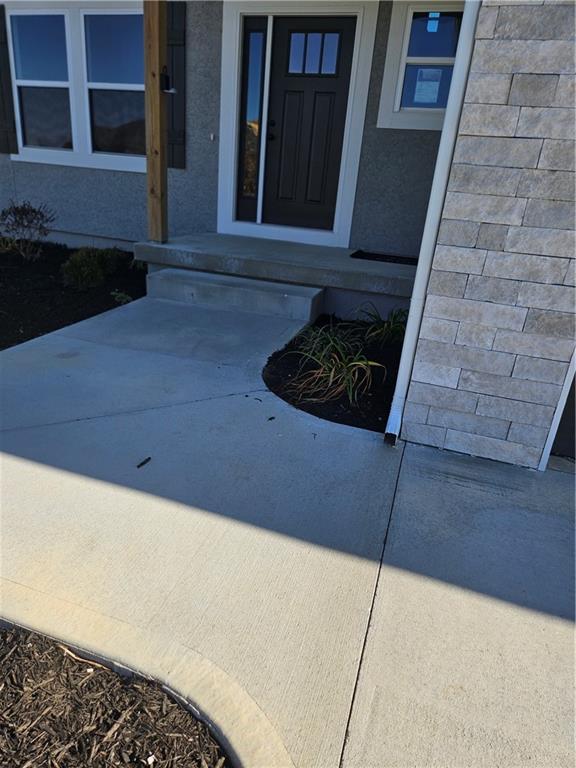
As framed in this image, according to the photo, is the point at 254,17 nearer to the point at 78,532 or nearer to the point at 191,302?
the point at 191,302

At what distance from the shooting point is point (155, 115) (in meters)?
4.75

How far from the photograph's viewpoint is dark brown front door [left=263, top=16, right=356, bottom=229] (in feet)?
17.8

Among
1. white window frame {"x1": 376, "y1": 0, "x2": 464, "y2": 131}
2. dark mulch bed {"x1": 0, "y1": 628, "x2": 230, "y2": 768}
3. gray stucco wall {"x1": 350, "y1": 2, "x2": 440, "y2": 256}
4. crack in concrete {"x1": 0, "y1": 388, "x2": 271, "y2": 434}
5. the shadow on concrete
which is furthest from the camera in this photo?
gray stucco wall {"x1": 350, "y1": 2, "x2": 440, "y2": 256}

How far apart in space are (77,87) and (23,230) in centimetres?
195

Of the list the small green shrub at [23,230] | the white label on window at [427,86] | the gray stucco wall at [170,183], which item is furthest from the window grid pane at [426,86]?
the small green shrub at [23,230]

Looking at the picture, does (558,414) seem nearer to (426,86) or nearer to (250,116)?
(426,86)

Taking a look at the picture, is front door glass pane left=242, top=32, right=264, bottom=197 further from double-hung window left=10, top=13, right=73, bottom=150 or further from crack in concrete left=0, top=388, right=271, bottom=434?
crack in concrete left=0, top=388, right=271, bottom=434

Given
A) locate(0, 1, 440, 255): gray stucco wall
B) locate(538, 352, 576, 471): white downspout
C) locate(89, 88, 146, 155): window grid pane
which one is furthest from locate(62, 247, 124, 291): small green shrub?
locate(538, 352, 576, 471): white downspout

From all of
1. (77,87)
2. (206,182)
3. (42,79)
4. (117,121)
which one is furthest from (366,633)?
(42,79)

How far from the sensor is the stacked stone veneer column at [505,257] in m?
2.20

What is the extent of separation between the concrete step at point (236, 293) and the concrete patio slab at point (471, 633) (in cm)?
245

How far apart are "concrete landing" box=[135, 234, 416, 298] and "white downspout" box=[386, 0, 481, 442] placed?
192 centimetres

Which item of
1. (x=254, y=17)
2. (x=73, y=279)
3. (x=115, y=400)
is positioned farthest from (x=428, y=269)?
(x=254, y=17)

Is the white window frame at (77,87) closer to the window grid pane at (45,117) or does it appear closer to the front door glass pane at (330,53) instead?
the window grid pane at (45,117)
